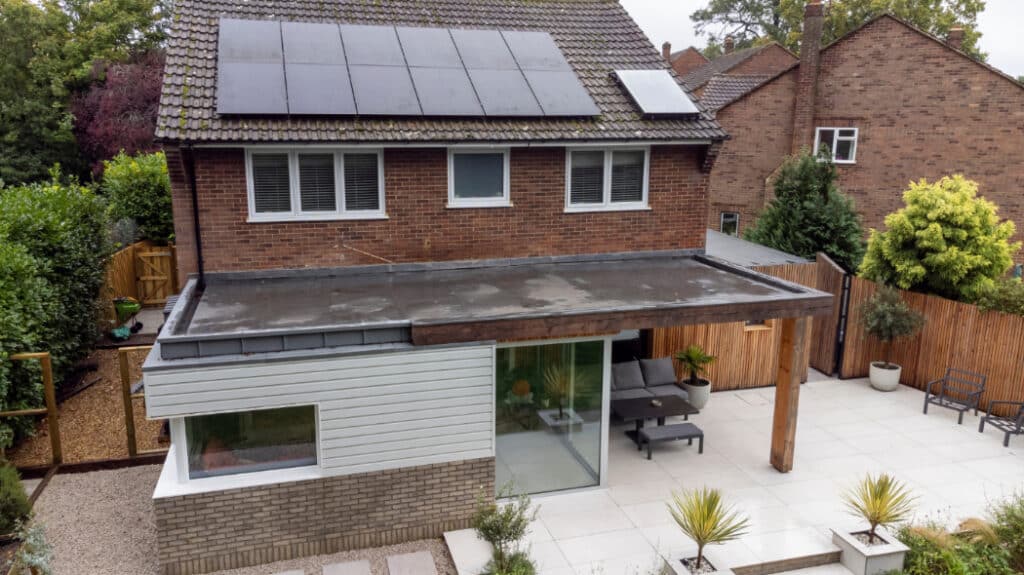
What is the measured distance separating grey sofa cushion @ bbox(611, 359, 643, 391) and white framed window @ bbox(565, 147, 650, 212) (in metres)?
2.87

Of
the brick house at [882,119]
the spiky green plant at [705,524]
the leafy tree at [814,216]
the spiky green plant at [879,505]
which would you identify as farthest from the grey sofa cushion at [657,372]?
the brick house at [882,119]

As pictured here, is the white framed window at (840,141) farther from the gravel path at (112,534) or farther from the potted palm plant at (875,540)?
the gravel path at (112,534)

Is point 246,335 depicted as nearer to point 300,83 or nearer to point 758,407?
point 300,83

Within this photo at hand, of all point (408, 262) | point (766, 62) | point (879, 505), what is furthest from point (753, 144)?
point (879, 505)

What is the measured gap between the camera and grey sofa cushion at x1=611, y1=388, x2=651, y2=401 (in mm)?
12405

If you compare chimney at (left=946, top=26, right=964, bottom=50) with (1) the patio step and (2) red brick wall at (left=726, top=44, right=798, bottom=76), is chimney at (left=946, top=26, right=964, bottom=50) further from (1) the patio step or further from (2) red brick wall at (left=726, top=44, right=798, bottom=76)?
(1) the patio step

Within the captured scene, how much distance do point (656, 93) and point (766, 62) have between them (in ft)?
81.4

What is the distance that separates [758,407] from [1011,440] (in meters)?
4.09

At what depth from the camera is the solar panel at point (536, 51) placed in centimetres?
1317

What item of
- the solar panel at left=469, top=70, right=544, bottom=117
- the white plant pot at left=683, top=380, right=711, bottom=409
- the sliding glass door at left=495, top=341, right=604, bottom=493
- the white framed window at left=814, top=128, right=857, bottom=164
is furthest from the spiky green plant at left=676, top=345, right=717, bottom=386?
the white framed window at left=814, top=128, right=857, bottom=164

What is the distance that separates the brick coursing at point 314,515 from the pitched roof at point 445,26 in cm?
514

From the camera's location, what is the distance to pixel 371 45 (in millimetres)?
12602

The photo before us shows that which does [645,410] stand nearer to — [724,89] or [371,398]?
[371,398]

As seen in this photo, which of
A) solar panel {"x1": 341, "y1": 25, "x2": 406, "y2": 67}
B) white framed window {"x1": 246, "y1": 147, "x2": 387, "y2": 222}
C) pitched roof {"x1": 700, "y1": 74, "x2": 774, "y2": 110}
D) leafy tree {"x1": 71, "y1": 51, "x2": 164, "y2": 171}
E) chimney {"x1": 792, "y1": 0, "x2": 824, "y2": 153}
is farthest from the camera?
leafy tree {"x1": 71, "y1": 51, "x2": 164, "y2": 171}
